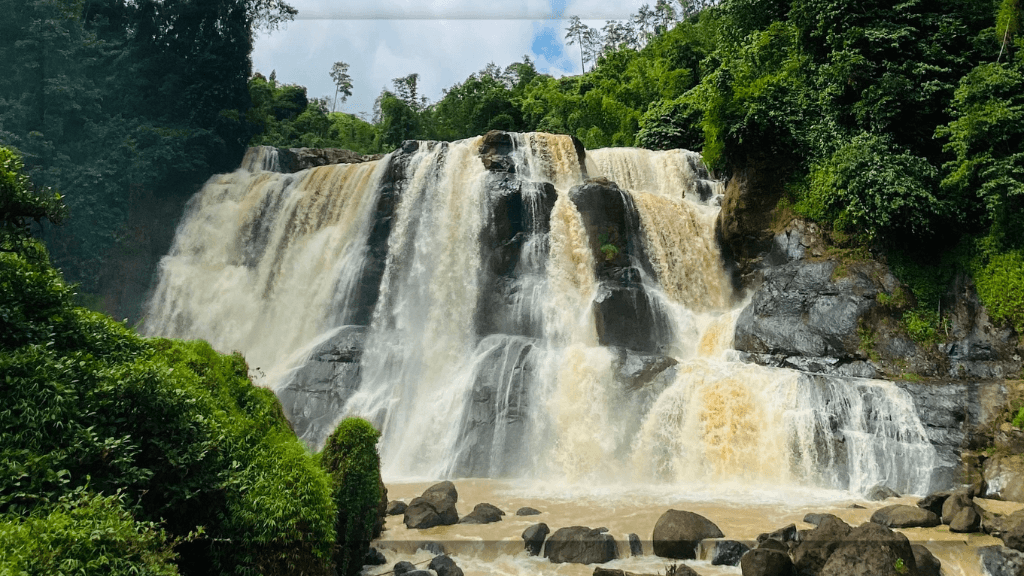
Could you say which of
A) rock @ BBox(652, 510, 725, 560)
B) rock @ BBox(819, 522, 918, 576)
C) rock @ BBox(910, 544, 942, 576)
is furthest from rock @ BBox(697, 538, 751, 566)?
rock @ BBox(910, 544, 942, 576)

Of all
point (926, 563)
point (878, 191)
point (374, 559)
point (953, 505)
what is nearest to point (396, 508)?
point (374, 559)

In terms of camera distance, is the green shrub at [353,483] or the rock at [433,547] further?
the rock at [433,547]

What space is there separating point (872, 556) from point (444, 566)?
498 centimetres

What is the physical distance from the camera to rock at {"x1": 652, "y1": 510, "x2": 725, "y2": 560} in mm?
8531

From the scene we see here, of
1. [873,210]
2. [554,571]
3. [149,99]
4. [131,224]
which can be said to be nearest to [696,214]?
[873,210]

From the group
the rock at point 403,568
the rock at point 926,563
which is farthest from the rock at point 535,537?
the rock at point 926,563

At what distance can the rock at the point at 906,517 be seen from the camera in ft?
32.0

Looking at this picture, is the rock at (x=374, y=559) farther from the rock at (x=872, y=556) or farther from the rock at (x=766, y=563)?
the rock at (x=872, y=556)

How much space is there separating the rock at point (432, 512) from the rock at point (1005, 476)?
32.3 feet

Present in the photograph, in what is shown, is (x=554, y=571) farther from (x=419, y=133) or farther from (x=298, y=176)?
(x=419, y=133)

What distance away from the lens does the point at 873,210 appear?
1599 centimetres

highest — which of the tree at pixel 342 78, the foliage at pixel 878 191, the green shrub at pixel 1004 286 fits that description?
the tree at pixel 342 78

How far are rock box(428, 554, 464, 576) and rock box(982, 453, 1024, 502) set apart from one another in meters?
10.1

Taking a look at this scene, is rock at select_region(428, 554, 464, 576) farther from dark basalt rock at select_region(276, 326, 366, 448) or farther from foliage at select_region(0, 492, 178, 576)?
dark basalt rock at select_region(276, 326, 366, 448)
